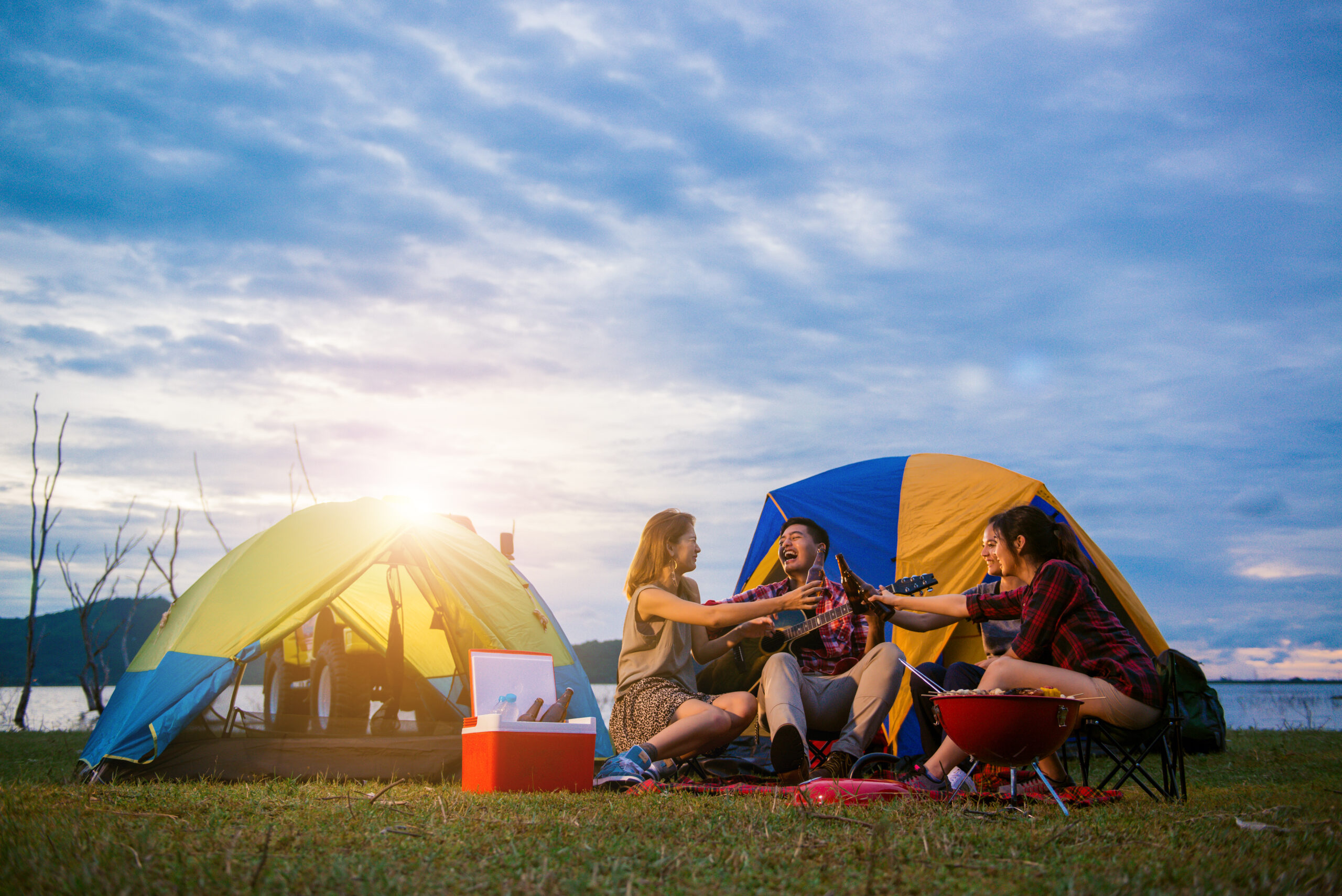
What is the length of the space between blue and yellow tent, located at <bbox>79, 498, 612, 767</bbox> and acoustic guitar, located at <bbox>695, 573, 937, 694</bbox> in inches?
32.5

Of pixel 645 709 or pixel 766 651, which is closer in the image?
pixel 645 709

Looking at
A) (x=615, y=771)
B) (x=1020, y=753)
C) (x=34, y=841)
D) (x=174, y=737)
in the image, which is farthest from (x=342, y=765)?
(x=1020, y=753)

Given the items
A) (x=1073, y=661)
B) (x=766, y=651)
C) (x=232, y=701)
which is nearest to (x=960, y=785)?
(x=1073, y=661)

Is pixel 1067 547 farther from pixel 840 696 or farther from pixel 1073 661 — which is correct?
pixel 840 696

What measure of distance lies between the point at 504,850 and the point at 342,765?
289 centimetres

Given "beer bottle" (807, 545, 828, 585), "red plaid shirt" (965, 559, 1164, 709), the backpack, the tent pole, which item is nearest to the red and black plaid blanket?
"red plaid shirt" (965, 559, 1164, 709)

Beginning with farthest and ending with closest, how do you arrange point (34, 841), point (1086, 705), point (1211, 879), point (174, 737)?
point (174, 737) < point (1086, 705) < point (34, 841) < point (1211, 879)

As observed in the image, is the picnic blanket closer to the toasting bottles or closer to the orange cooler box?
the orange cooler box

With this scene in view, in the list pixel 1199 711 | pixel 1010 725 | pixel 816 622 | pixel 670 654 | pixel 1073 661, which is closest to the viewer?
pixel 1010 725

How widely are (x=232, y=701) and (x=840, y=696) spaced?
138 inches

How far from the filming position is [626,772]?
3.73 m

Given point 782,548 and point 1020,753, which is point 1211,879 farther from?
point 782,548

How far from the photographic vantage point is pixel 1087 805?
3.44 meters

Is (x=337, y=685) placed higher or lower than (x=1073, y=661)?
lower
